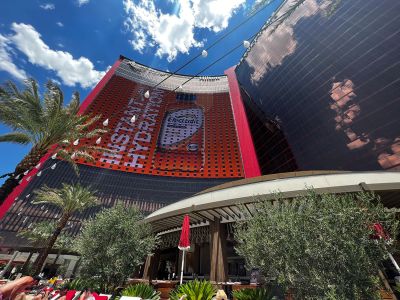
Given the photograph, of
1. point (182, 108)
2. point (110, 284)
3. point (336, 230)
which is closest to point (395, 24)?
point (336, 230)

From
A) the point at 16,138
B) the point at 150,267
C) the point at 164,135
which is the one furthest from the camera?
the point at 164,135

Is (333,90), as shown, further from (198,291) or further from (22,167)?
(22,167)

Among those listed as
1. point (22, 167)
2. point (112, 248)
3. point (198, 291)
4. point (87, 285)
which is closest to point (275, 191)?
point (198, 291)

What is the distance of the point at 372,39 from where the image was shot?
30.4m

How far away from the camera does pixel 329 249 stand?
7047 mm

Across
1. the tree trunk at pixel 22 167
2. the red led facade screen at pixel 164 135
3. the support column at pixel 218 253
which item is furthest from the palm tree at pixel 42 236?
the support column at pixel 218 253

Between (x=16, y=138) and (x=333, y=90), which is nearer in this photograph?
(x=16, y=138)

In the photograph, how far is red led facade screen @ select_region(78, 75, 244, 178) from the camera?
226 feet

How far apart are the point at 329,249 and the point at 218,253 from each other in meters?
8.55

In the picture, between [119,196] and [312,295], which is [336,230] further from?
[119,196]

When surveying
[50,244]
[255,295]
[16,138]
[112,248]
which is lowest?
[255,295]

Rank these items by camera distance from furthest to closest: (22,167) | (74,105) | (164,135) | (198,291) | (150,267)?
(164,135) → (150,267) → (74,105) → (22,167) → (198,291)

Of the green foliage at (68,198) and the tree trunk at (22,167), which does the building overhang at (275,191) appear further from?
the green foliage at (68,198)

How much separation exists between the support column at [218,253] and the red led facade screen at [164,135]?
52.6m
